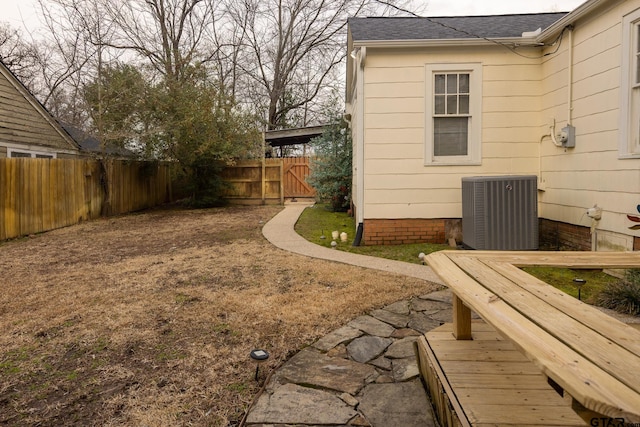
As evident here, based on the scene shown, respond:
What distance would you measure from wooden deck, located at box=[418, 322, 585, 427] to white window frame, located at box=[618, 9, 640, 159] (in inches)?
146

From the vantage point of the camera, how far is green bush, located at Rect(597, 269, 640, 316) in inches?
150

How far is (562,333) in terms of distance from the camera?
1.42 m

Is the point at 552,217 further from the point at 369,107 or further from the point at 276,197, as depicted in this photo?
the point at 276,197

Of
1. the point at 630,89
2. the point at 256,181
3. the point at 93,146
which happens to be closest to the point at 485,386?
the point at 630,89

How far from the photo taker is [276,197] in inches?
638

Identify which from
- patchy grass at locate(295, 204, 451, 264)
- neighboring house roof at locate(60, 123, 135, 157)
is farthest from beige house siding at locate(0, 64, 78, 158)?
patchy grass at locate(295, 204, 451, 264)

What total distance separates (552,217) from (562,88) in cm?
186

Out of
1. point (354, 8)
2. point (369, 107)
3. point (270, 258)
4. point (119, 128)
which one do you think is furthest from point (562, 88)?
point (354, 8)

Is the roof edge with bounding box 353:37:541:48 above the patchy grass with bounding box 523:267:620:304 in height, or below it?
above

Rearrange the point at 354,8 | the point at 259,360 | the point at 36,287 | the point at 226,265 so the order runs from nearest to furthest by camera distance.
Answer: the point at 259,360, the point at 36,287, the point at 226,265, the point at 354,8

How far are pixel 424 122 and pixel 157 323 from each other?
16.3 feet

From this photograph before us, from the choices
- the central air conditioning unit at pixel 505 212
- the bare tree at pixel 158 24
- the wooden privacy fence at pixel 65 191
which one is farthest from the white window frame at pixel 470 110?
the bare tree at pixel 158 24

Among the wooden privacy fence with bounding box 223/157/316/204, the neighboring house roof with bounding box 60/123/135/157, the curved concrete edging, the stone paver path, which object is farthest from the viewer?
the wooden privacy fence with bounding box 223/157/316/204

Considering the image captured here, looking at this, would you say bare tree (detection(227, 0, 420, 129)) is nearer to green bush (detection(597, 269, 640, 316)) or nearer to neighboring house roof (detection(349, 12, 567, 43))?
neighboring house roof (detection(349, 12, 567, 43))
